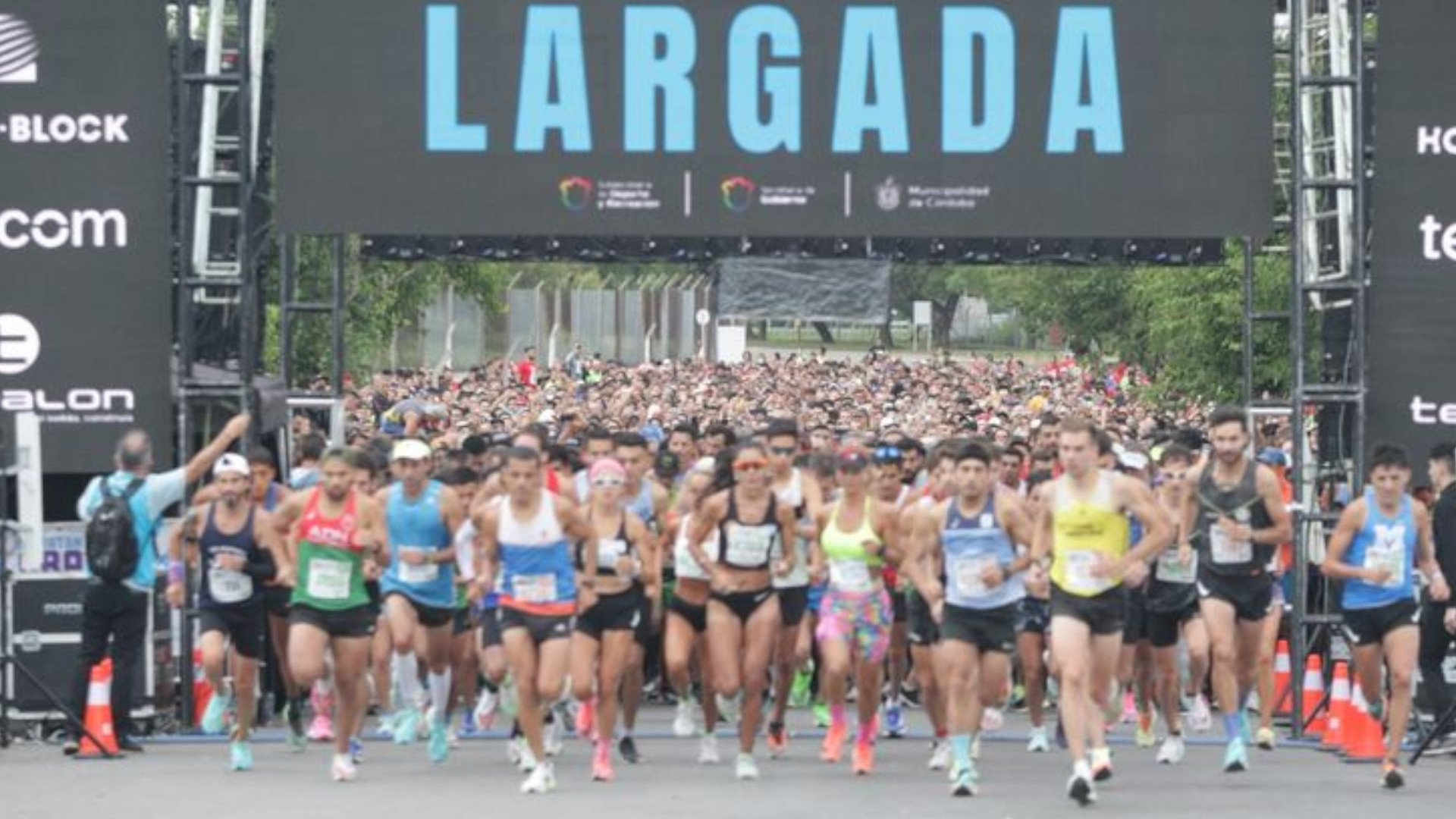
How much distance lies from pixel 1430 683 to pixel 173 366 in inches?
314

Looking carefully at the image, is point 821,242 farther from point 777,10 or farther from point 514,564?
point 514,564

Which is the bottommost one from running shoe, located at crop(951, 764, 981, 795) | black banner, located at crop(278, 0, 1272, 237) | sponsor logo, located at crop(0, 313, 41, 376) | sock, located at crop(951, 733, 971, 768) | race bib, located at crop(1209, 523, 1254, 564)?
running shoe, located at crop(951, 764, 981, 795)

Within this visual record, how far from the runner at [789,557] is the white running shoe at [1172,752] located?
86.6 inches

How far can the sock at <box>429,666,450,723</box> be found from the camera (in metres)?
20.7

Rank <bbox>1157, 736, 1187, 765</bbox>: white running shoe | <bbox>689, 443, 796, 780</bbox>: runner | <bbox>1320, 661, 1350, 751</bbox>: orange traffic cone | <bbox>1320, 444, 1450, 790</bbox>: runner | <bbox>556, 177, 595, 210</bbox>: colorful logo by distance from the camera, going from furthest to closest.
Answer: <bbox>556, 177, 595, 210</bbox>: colorful logo, <bbox>1320, 661, 1350, 751</bbox>: orange traffic cone, <bbox>1157, 736, 1187, 765</bbox>: white running shoe, <bbox>689, 443, 796, 780</bbox>: runner, <bbox>1320, 444, 1450, 790</bbox>: runner

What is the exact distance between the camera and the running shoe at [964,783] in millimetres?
18541

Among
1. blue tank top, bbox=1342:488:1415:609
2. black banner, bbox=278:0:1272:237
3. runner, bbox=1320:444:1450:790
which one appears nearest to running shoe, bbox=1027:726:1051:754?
runner, bbox=1320:444:1450:790

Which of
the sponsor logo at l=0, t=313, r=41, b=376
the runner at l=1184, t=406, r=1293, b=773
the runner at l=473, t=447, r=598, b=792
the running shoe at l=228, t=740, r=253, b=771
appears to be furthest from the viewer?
the sponsor logo at l=0, t=313, r=41, b=376

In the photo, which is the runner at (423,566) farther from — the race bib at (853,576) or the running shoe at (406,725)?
the race bib at (853,576)

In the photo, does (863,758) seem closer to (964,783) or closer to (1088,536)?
(964,783)

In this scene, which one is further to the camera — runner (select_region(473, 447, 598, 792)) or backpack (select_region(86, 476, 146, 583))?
backpack (select_region(86, 476, 146, 583))

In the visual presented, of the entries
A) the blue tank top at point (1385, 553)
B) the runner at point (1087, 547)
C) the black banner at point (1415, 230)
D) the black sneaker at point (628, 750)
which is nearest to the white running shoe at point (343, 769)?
the black sneaker at point (628, 750)

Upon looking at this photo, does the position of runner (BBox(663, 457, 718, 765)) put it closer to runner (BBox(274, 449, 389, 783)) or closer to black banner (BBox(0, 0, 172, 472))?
runner (BBox(274, 449, 389, 783))

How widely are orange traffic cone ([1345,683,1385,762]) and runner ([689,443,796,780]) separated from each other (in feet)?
12.0
